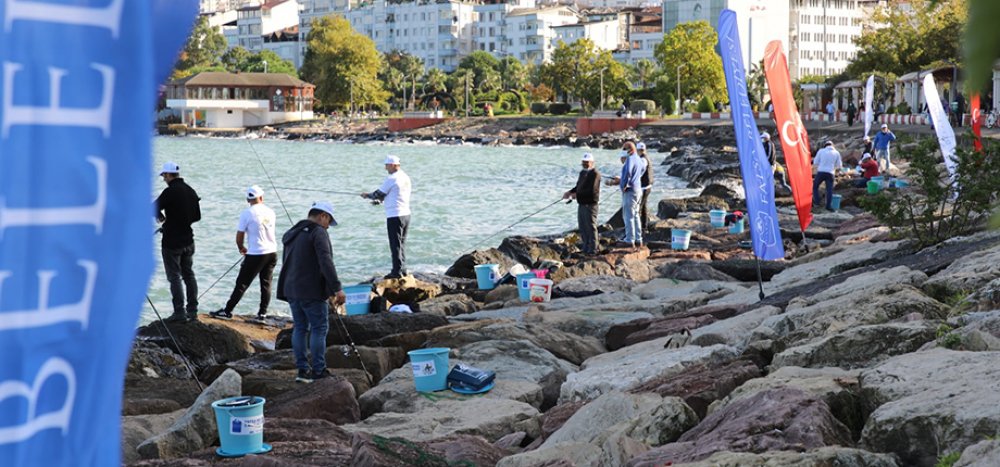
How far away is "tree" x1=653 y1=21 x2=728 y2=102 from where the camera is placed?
95.3 metres

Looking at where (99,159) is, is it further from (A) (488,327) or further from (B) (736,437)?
(A) (488,327)

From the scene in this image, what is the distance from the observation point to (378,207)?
37.3 m

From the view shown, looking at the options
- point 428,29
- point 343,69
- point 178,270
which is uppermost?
point 428,29

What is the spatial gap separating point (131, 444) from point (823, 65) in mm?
140163

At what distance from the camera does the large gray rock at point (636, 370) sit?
789 cm

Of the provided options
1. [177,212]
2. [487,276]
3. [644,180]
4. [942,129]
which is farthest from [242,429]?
[644,180]

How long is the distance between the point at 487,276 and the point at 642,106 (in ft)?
268

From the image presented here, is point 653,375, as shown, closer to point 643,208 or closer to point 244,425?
point 244,425

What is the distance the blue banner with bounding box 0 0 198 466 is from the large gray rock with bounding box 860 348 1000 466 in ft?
11.5

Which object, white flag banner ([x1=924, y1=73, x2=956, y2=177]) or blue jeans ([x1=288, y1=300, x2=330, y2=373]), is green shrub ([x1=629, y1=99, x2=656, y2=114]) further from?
blue jeans ([x1=288, y1=300, x2=330, y2=373])

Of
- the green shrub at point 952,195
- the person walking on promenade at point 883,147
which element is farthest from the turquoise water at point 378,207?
the green shrub at point 952,195

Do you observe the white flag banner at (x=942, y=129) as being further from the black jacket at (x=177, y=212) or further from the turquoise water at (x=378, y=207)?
the black jacket at (x=177, y=212)

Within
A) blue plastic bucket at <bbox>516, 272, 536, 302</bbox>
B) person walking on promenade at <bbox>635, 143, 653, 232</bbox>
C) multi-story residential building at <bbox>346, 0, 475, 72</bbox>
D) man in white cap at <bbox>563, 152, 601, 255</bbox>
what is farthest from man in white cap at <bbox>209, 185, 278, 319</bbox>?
multi-story residential building at <bbox>346, 0, 475, 72</bbox>

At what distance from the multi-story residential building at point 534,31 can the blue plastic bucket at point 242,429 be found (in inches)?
5971
